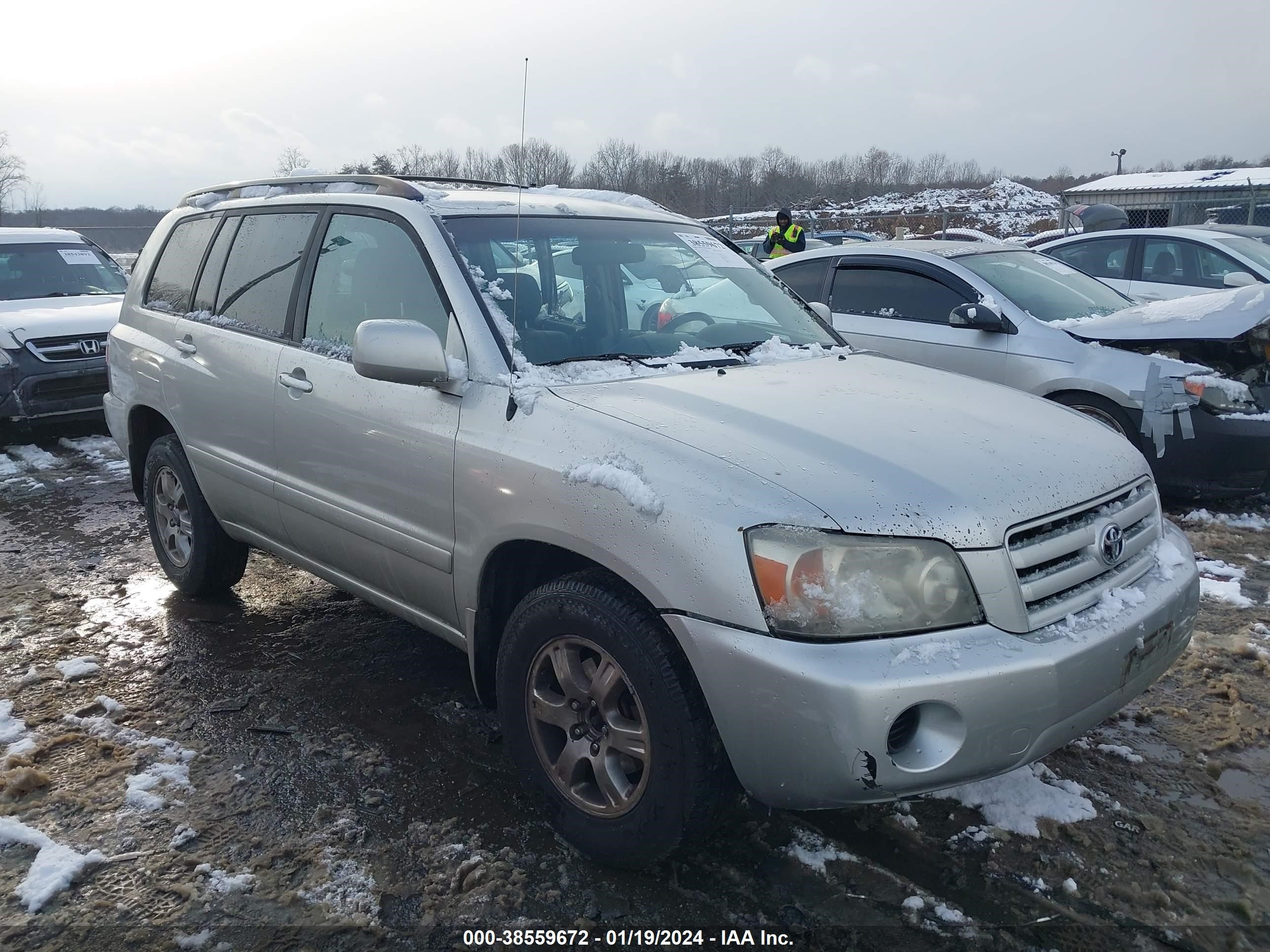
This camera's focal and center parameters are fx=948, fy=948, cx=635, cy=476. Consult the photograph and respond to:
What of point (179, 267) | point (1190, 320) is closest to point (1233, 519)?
point (1190, 320)

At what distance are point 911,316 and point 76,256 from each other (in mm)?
8156

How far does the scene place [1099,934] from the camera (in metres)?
2.32

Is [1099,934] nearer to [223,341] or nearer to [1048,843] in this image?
[1048,843]

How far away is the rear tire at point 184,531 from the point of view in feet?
14.3

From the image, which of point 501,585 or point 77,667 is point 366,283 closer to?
point 501,585

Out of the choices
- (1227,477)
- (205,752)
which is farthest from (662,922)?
(1227,477)

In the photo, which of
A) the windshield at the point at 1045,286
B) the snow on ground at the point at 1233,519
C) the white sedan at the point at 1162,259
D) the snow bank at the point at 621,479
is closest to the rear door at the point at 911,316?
the windshield at the point at 1045,286

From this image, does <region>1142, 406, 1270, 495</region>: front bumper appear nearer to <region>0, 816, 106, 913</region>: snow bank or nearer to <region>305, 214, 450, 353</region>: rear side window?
<region>305, 214, 450, 353</region>: rear side window

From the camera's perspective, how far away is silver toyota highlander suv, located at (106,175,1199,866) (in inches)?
83.7

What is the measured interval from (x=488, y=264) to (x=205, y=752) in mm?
1903

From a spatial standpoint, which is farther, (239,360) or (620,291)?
(239,360)

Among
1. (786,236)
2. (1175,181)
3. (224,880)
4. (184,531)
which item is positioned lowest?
(224,880)

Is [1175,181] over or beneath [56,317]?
over

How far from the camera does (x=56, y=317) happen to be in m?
8.13
